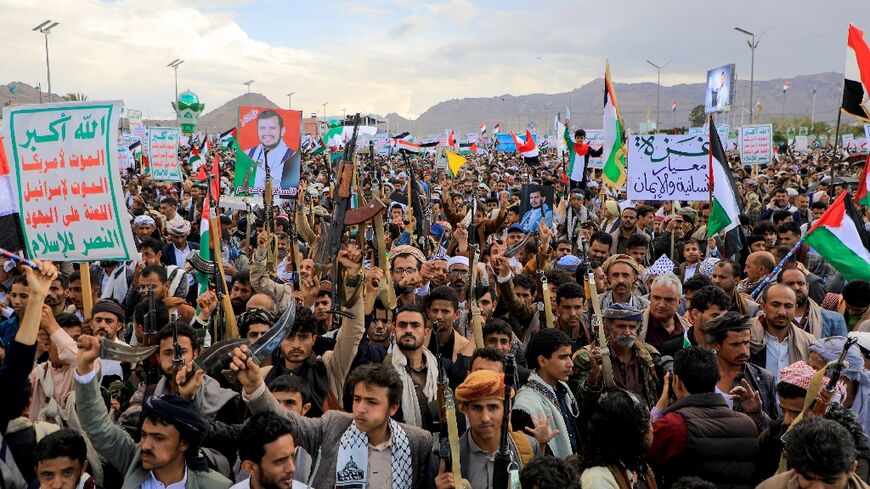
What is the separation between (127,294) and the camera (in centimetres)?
774

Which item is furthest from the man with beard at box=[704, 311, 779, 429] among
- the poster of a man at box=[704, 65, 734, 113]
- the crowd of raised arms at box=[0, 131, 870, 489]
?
the poster of a man at box=[704, 65, 734, 113]

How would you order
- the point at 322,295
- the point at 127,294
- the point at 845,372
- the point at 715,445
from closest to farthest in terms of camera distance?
1. the point at 715,445
2. the point at 845,372
3. the point at 322,295
4. the point at 127,294

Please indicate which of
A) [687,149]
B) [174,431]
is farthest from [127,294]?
[687,149]

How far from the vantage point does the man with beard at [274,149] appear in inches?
440

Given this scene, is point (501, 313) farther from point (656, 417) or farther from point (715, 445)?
point (715, 445)

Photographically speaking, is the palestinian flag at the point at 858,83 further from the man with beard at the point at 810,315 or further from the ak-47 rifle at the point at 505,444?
the ak-47 rifle at the point at 505,444

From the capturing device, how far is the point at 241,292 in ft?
24.4

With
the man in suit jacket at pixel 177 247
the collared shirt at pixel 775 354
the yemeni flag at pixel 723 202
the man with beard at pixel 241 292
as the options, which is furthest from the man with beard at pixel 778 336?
the man in suit jacket at pixel 177 247

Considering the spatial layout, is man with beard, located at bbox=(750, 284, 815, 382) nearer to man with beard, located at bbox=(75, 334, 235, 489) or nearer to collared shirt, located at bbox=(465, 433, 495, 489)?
collared shirt, located at bbox=(465, 433, 495, 489)

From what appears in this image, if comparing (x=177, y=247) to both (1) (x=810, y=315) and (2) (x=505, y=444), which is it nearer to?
(1) (x=810, y=315)

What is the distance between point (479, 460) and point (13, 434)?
2.19m

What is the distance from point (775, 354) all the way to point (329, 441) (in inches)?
126

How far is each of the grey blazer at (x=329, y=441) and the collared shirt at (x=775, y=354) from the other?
2.70m

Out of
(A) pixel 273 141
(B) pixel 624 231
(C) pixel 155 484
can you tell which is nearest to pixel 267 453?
(C) pixel 155 484
